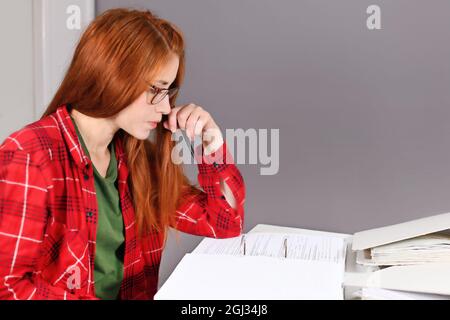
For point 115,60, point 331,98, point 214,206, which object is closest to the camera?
point 115,60

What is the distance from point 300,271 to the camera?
854 mm

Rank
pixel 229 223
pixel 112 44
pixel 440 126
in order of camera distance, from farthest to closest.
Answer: pixel 440 126, pixel 229 223, pixel 112 44

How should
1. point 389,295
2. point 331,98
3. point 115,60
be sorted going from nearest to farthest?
1. point 389,295
2. point 115,60
3. point 331,98

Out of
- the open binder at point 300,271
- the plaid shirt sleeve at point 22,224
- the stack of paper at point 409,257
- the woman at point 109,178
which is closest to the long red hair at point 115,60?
the woman at point 109,178

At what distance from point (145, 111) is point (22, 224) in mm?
282

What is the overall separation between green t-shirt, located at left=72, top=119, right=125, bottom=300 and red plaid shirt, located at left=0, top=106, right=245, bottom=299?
0.01 m

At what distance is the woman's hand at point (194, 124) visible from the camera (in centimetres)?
110

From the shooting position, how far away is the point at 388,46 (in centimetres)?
148

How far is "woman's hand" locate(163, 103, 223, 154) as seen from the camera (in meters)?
1.10

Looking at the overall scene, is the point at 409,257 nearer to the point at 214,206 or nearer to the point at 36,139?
the point at 214,206

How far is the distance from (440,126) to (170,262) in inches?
29.9

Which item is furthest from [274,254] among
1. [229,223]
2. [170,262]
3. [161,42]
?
[170,262]

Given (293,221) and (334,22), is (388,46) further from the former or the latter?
(293,221)

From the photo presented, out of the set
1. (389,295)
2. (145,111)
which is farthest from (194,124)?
(389,295)
